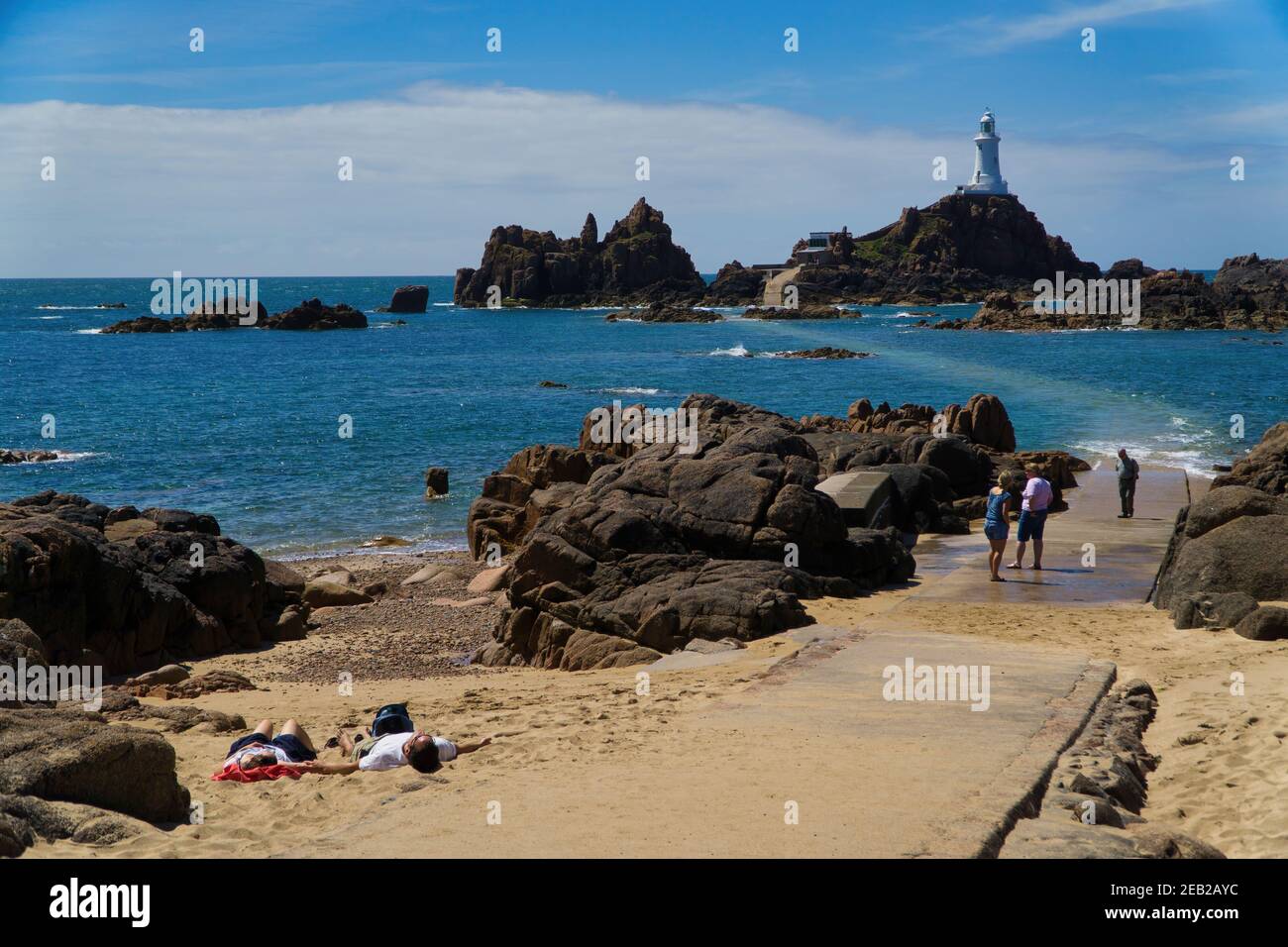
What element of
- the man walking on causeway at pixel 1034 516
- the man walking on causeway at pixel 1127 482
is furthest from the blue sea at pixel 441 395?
the man walking on causeway at pixel 1034 516

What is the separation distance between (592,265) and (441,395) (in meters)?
103

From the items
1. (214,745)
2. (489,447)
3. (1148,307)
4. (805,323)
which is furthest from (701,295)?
(214,745)

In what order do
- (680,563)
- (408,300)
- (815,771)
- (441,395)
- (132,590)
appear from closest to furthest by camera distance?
(815,771) → (680,563) → (132,590) → (441,395) → (408,300)

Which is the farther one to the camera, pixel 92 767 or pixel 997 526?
pixel 997 526

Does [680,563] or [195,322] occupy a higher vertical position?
[195,322]

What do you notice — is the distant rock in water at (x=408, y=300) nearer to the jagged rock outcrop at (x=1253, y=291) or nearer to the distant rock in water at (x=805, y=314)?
the distant rock in water at (x=805, y=314)

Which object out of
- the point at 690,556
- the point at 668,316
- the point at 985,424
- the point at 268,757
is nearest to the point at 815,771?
the point at 268,757

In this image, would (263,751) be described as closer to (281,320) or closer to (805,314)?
(281,320)

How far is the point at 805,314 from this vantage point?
421ft

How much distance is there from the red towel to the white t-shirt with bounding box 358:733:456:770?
500 mm

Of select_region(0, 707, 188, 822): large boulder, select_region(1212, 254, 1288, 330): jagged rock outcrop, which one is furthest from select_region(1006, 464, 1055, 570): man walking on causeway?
select_region(1212, 254, 1288, 330): jagged rock outcrop

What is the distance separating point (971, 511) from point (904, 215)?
157m

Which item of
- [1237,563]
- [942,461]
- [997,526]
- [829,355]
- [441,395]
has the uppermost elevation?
[829,355]
